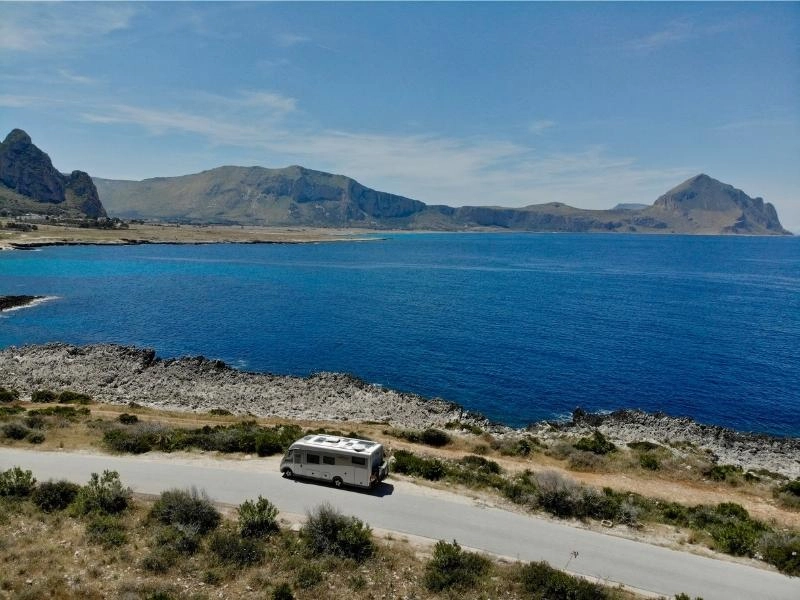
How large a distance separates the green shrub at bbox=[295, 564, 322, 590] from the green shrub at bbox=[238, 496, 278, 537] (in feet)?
9.86

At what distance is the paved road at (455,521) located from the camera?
61.5 ft

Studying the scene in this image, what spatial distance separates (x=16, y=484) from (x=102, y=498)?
4.47m

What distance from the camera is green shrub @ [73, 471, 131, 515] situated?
71.3 ft

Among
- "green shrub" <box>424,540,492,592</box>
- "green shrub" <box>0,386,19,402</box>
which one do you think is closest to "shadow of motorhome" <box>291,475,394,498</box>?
"green shrub" <box>424,540,492,592</box>

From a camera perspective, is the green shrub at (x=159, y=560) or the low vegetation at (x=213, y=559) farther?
the green shrub at (x=159, y=560)

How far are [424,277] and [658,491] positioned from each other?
410ft

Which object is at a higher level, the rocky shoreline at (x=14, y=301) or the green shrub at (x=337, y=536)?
the green shrub at (x=337, y=536)

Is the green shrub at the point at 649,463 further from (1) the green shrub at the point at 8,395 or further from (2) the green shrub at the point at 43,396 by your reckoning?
(1) the green shrub at the point at 8,395

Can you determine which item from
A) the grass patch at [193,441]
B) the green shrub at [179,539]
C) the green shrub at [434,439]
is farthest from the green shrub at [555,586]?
the green shrub at [434,439]

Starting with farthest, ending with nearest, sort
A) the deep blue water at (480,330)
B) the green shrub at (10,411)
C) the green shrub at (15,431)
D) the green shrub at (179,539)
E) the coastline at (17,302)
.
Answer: the coastline at (17,302)
the deep blue water at (480,330)
the green shrub at (10,411)
the green shrub at (15,431)
the green shrub at (179,539)

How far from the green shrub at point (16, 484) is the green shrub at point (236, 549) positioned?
392 inches

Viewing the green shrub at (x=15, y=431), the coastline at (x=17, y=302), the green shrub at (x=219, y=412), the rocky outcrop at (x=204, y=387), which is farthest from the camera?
the coastline at (x=17, y=302)

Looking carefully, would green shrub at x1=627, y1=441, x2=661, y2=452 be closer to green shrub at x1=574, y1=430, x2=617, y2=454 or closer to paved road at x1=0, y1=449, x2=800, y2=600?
green shrub at x1=574, y1=430, x2=617, y2=454

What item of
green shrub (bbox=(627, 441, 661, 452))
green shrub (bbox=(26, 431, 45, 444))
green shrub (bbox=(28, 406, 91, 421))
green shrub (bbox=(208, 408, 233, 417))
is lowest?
green shrub (bbox=(208, 408, 233, 417))
